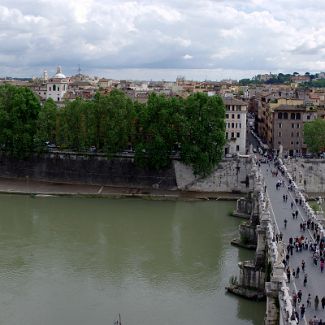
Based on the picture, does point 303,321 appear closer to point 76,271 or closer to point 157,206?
point 76,271

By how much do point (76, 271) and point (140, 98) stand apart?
3337cm

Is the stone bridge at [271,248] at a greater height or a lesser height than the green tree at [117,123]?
lesser

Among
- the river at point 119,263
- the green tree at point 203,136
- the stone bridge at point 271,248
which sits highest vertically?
the green tree at point 203,136

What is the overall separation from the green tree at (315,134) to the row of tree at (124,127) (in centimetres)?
734

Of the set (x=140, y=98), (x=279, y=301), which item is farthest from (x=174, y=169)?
(x=279, y=301)

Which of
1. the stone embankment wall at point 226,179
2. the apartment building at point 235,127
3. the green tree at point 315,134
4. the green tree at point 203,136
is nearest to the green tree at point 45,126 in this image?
the green tree at point 203,136

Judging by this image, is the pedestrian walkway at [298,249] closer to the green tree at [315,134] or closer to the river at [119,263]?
the river at [119,263]

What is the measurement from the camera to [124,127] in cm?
4225

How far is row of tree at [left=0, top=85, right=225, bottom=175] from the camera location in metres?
40.7

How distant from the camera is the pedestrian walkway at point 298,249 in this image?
1715 centimetres

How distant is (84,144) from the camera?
43281 millimetres

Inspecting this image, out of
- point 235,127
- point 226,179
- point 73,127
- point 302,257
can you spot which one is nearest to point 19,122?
point 73,127

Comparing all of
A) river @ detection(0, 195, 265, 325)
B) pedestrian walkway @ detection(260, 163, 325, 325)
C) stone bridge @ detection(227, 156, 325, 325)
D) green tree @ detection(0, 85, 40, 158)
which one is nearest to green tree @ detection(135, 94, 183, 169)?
river @ detection(0, 195, 265, 325)

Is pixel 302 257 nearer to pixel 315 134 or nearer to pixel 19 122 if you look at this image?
pixel 315 134
